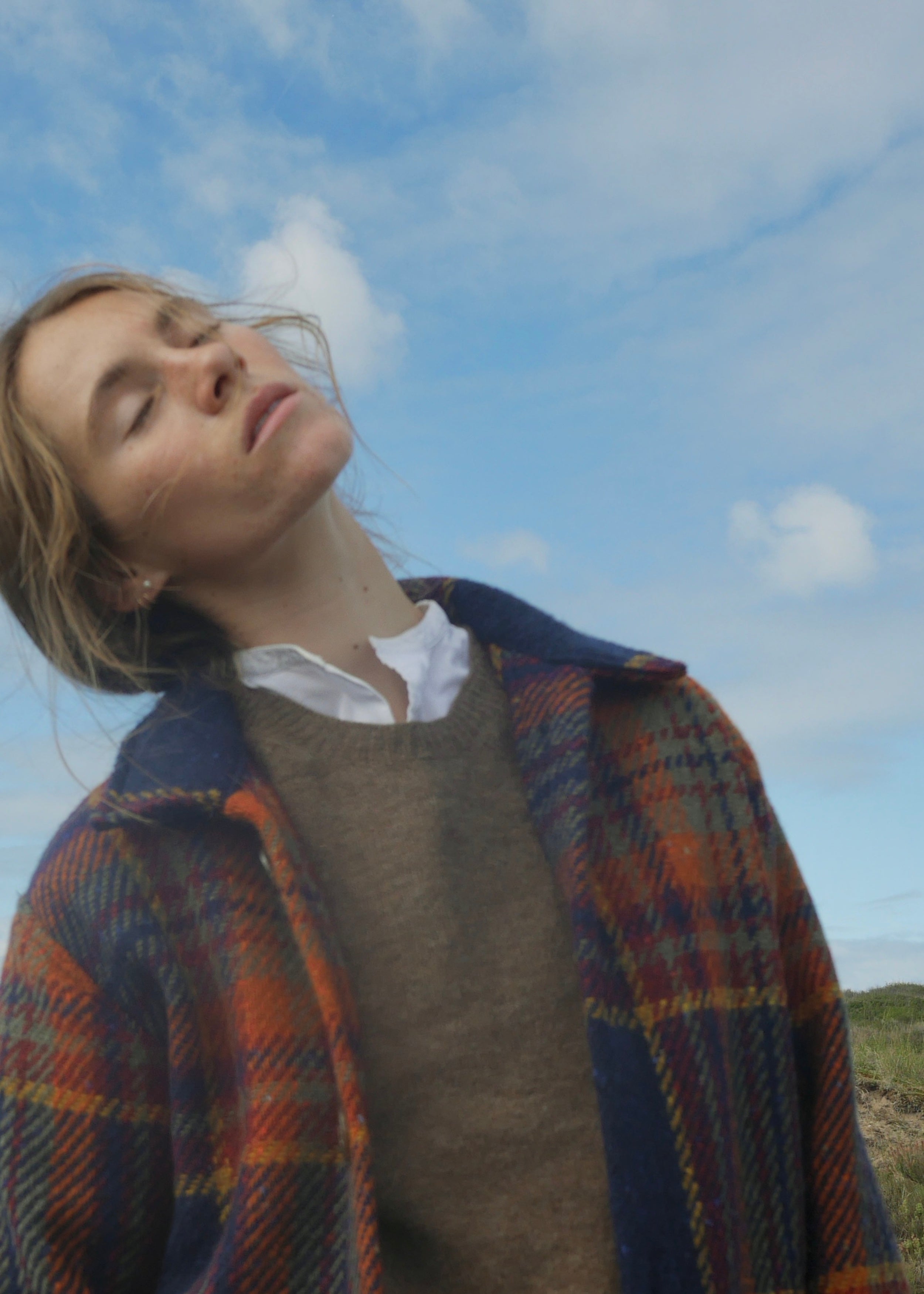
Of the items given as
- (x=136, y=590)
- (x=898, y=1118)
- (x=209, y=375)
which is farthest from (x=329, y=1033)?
(x=898, y=1118)

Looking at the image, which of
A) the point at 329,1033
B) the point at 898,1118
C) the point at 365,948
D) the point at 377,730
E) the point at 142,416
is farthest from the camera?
the point at 898,1118

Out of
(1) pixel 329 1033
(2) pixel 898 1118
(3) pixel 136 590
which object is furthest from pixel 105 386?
(2) pixel 898 1118

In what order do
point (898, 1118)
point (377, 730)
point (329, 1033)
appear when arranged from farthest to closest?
point (898, 1118), point (377, 730), point (329, 1033)

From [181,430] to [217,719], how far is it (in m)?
0.71

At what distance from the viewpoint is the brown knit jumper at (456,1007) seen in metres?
2.30

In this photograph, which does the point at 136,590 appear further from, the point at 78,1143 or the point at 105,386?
the point at 78,1143

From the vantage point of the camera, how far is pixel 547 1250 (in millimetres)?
2291

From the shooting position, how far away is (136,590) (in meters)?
3.06

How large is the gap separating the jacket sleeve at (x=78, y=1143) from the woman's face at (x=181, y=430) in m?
1.08

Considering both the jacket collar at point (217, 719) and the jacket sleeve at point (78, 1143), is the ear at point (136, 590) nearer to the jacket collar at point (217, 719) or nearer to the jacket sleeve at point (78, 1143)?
the jacket collar at point (217, 719)

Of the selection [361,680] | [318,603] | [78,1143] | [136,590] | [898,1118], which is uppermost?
[136,590]

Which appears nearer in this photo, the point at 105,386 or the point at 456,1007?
the point at 456,1007

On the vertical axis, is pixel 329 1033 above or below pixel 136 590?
below

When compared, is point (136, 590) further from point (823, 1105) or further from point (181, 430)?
point (823, 1105)
